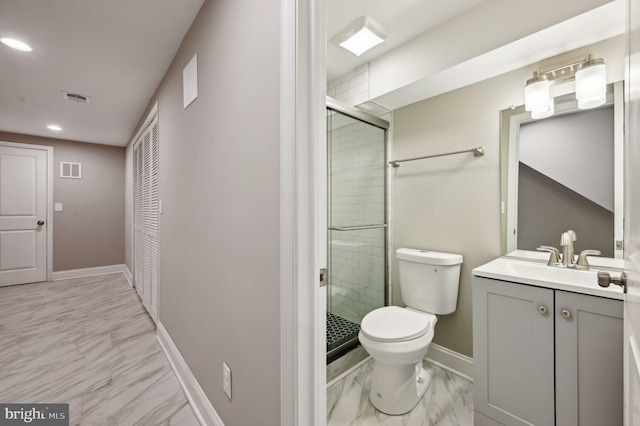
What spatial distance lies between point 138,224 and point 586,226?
4.29 m

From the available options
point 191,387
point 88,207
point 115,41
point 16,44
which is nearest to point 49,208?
point 88,207

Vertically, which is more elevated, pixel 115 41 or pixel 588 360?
pixel 115 41

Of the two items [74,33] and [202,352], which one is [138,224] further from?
[202,352]

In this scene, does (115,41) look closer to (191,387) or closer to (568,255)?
(191,387)

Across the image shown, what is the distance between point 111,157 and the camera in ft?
15.7

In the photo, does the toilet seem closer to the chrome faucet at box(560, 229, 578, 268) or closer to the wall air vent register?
the chrome faucet at box(560, 229, 578, 268)

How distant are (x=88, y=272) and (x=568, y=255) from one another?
617 cm

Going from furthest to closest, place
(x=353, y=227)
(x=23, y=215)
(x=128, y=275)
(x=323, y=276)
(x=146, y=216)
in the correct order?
(x=128, y=275), (x=23, y=215), (x=146, y=216), (x=353, y=227), (x=323, y=276)

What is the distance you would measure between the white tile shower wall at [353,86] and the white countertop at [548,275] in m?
1.51

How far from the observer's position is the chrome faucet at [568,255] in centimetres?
141

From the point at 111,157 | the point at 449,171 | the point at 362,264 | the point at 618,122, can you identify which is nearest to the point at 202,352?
the point at 362,264

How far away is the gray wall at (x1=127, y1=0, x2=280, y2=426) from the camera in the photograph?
95 centimetres

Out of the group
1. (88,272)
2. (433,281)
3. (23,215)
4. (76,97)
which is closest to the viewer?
(433,281)

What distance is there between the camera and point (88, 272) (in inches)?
180
